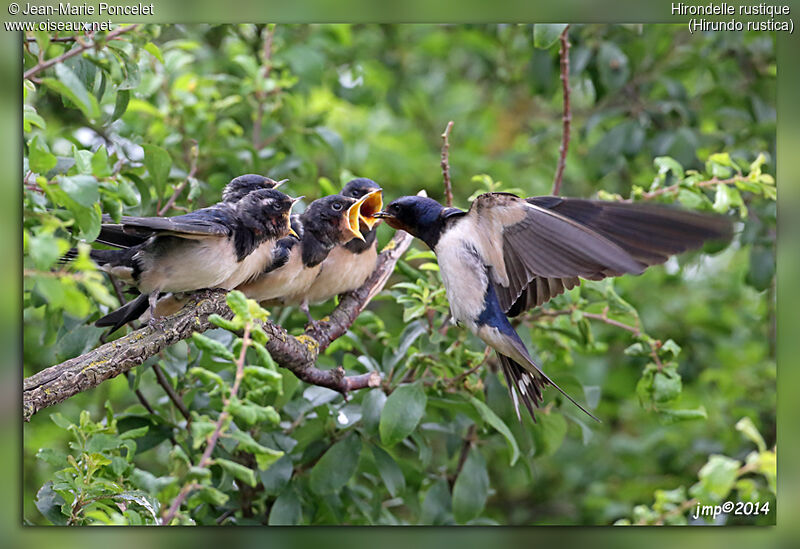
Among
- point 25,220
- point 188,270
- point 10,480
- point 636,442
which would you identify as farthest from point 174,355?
point 636,442

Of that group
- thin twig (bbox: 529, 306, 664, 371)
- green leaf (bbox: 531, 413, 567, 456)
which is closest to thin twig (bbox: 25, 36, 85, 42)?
thin twig (bbox: 529, 306, 664, 371)

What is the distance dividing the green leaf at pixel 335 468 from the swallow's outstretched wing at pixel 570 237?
690 mm

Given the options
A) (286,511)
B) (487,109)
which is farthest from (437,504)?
(487,109)

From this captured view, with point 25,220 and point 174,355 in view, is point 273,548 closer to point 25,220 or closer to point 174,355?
point 174,355

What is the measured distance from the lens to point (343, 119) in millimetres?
5711

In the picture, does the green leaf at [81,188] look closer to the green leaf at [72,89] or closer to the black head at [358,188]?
the green leaf at [72,89]

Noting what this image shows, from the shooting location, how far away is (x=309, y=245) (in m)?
2.84

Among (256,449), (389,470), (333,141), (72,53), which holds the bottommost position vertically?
(389,470)

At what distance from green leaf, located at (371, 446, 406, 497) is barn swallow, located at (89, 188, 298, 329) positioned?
2.47 ft

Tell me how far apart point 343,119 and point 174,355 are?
3297 millimetres

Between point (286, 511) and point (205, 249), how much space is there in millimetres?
883

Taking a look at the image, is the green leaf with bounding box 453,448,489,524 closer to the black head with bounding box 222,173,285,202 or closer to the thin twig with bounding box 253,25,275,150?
the black head with bounding box 222,173,285,202

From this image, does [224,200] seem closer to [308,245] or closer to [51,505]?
[308,245]

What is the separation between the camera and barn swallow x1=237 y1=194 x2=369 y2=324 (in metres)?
2.76
